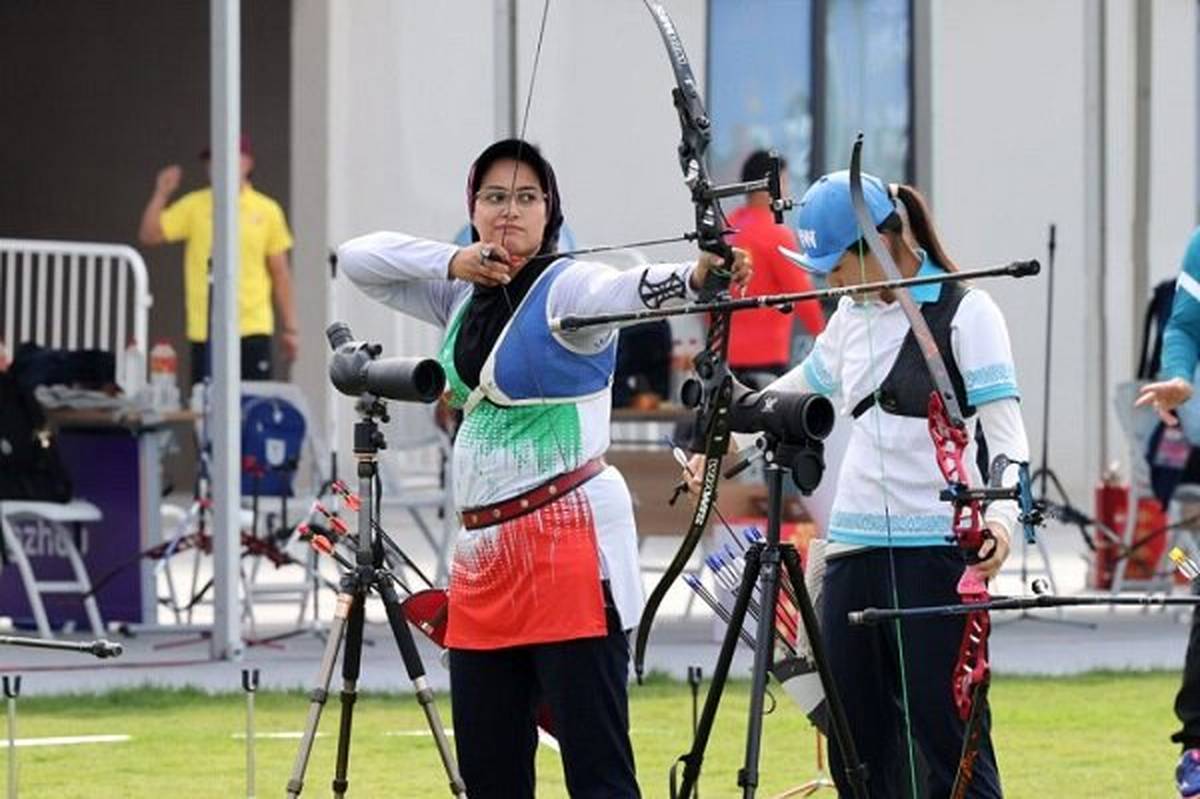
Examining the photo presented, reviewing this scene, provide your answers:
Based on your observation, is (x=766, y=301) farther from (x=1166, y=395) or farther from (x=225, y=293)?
(x=225, y=293)

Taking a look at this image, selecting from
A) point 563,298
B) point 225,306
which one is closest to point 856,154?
point 563,298

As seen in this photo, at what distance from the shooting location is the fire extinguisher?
14258 millimetres

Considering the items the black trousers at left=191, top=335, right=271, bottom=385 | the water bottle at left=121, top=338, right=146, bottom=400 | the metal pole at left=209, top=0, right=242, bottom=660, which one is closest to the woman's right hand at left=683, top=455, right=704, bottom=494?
the metal pole at left=209, top=0, right=242, bottom=660

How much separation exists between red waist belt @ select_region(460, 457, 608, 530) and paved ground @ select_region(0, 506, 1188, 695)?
4.98 meters

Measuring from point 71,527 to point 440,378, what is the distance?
7.03 meters

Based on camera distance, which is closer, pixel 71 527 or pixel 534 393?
pixel 534 393

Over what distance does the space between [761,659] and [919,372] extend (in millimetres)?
1018

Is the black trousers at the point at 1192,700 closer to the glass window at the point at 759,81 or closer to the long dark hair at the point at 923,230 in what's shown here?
the long dark hair at the point at 923,230

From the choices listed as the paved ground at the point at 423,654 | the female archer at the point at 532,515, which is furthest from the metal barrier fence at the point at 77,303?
the female archer at the point at 532,515

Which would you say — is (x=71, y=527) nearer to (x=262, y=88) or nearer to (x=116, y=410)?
(x=116, y=410)

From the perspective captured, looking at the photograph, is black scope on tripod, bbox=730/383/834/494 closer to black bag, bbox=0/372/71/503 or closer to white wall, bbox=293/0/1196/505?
black bag, bbox=0/372/71/503

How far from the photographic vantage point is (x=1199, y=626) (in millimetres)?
7711

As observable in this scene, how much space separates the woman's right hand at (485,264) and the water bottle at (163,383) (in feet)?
22.7

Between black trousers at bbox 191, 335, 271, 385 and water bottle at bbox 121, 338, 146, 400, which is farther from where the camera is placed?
black trousers at bbox 191, 335, 271, 385
